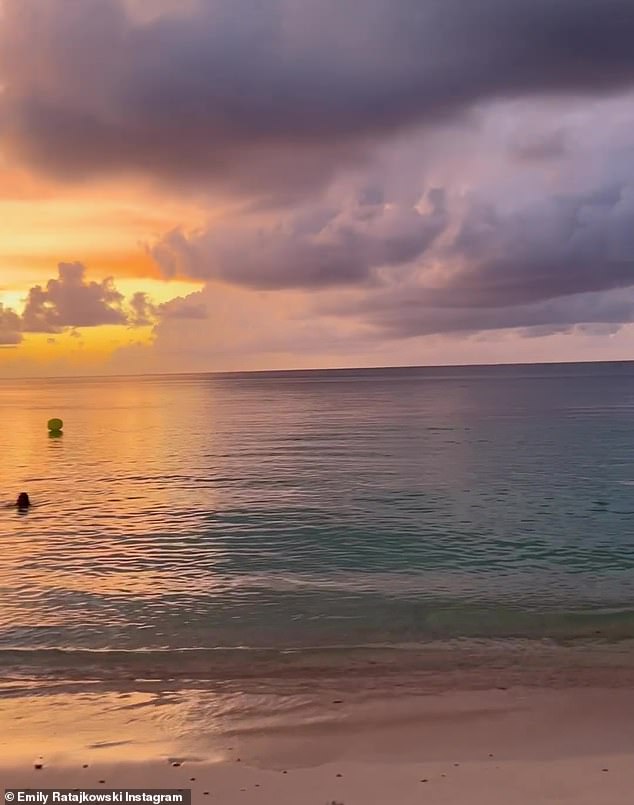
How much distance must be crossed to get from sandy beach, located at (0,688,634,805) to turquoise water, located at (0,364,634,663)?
527cm

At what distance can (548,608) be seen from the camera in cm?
2333

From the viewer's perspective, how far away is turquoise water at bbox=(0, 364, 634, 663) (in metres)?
21.9

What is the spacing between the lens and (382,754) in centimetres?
1304

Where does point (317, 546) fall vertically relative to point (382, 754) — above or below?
below

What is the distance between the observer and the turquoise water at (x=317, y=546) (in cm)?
2186

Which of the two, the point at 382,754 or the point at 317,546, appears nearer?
the point at 382,754

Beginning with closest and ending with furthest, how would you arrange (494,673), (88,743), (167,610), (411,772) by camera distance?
(411,772) → (88,743) → (494,673) → (167,610)

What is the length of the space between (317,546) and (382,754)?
19.4 meters

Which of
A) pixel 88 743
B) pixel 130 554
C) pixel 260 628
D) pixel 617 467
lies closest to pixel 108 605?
Result: pixel 260 628

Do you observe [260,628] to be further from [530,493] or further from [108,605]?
[530,493]

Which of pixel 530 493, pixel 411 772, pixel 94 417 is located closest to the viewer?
pixel 411 772

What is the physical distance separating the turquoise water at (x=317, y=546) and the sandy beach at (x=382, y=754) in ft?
17.3

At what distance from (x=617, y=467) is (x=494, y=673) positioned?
1576 inches

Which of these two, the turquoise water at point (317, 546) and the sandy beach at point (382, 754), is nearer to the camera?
the sandy beach at point (382, 754)
